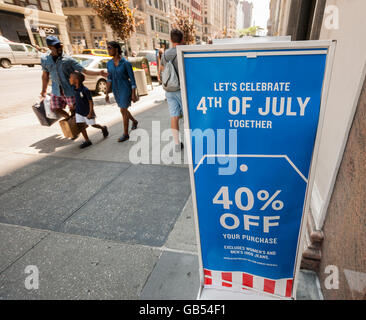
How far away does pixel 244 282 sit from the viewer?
1709mm

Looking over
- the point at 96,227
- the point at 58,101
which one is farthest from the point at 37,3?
the point at 96,227

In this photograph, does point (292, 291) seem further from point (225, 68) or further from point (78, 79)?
point (78, 79)

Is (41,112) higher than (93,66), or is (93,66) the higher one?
(93,66)

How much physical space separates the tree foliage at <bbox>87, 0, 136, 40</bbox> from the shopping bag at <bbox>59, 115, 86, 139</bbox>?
27.7 ft

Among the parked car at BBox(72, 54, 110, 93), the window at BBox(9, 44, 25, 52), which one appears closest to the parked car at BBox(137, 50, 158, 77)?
the parked car at BBox(72, 54, 110, 93)

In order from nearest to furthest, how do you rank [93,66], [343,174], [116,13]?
[343,174] → [93,66] → [116,13]

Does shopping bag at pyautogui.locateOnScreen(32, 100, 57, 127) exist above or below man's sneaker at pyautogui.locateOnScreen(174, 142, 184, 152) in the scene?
above

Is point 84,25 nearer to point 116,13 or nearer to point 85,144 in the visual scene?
point 116,13

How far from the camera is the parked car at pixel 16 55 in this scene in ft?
68.3

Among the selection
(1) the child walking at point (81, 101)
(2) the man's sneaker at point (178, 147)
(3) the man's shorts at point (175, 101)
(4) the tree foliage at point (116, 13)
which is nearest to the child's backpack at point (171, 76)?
(3) the man's shorts at point (175, 101)

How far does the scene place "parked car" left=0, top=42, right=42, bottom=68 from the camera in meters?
20.8

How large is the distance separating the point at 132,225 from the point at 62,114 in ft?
11.9

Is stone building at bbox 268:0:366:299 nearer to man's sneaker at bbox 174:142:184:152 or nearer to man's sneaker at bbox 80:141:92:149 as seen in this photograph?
man's sneaker at bbox 174:142:184:152

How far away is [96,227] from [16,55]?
26.0 meters
